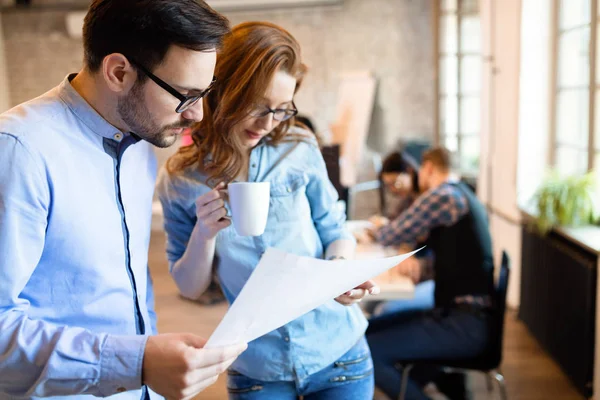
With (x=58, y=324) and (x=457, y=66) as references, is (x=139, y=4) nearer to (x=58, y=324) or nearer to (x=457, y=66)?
(x=58, y=324)

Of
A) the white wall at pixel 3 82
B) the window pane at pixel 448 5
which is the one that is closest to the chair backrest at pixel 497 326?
the window pane at pixel 448 5

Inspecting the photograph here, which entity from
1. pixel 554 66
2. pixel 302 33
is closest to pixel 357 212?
pixel 302 33

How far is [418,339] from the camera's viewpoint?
2.64 metres

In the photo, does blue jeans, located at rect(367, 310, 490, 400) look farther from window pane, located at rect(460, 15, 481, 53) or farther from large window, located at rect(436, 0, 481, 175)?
window pane, located at rect(460, 15, 481, 53)

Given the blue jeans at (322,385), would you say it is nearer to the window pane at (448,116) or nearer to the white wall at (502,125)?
the white wall at (502,125)

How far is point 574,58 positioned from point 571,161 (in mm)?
645

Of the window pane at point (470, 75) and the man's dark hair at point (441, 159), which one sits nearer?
the man's dark hair at point (441, 159)

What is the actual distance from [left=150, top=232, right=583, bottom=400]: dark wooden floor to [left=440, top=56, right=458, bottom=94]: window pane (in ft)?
10.8

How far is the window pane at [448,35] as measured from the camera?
6.88m

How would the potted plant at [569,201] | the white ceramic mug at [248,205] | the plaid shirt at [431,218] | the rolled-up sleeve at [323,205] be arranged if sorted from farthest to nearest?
the potted plant at [569,201]
the plaid shirt at [431,218]
the rolled-up sleeve at [323,205]
the white ceramic mug at [248,205]

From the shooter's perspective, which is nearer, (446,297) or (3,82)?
(446,297)

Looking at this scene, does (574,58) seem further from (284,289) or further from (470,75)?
(284,289)

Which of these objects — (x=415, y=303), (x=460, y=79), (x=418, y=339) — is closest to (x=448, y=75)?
(x=460, y=79)

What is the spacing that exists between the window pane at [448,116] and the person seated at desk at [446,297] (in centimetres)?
433
